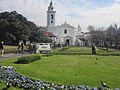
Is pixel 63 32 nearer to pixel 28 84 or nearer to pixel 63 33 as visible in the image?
pixel 63 33

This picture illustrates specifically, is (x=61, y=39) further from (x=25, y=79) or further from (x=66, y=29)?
(x=25, y=79)

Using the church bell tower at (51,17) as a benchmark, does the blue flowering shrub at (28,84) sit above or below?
below

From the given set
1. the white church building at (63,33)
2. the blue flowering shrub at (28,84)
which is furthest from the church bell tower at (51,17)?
the blue flowering shrub at (28,84)

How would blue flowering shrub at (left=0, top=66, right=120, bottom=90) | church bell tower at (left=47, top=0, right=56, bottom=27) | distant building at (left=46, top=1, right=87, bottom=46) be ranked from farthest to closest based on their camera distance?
distant building at (left=46, top=1, right=87, bottom=46)
church bell tower at (left=47, top=0, right=56, bottom=27)
blue flowering shrub at (left=0, top=66, right=120, bottom=90)

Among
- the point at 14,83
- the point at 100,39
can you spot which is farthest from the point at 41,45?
the point at 100,39

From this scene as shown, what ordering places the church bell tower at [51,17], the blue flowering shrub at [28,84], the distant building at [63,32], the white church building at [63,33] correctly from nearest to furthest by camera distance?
the blue flowering shrub at [28,84]
the church bell tower at [51,17]
the distant building at [63,32]
the white church building at [63,33]

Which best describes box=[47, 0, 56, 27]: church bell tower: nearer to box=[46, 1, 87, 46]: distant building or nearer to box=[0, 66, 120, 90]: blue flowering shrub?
box=[46, 1, 87, 46]: distant building

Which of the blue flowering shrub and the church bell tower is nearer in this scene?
the blue flowering shrub

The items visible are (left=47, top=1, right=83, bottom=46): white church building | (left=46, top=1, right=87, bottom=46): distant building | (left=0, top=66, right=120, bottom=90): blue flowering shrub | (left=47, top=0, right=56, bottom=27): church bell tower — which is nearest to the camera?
(left=0, top=66, right=120, bottom=90): blue flowering shrub

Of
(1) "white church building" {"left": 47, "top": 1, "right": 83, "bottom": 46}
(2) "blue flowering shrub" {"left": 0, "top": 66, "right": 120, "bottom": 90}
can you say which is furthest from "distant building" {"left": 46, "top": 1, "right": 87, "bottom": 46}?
(2) "blue flowering shrub" {"left": 0, "top": 66, "right": 120, "bottom": 90}

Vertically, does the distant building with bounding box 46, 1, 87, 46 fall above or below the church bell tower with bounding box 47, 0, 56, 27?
below

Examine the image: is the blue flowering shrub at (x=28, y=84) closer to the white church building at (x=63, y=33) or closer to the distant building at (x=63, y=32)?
the distant building at (x=63, y=32)

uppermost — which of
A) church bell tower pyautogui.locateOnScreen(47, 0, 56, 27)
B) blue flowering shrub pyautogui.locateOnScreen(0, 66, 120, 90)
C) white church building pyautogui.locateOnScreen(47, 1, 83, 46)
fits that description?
church bell tower pyautogui.locateOnScreen(47, 0, 56, 27)

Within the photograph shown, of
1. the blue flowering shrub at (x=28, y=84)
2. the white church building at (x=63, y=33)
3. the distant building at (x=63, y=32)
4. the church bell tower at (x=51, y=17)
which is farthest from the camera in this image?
the white church building at (x=63, y=33)
